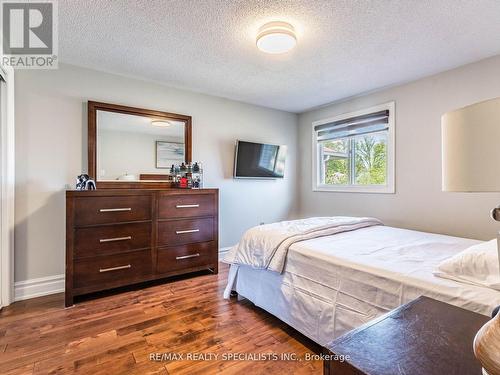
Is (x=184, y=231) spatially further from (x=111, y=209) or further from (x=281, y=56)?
(x=281, y=56)

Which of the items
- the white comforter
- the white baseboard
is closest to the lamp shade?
the white comforter

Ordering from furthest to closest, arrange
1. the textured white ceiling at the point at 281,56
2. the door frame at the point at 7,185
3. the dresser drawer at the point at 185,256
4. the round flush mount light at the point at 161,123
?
the round flush mount light at the point at 161,123
the dresser drawer at the point at 185,256
the door frame at the point at 7,185
the textured white ceiling at the point at 281,56

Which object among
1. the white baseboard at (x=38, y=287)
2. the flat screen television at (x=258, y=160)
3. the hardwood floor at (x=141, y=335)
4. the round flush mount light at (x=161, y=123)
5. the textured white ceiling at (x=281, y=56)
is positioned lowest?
the hardwood floor at (x=141, y=335)

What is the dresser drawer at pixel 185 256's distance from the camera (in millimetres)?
2738

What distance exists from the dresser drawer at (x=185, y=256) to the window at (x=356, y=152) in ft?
6.93

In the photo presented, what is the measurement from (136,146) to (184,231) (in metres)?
1.16

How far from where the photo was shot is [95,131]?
276 centimetres

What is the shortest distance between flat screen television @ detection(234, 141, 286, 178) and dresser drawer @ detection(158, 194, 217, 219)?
86cm

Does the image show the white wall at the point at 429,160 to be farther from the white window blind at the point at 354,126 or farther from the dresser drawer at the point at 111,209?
the dresser drawer at the point at 111,209

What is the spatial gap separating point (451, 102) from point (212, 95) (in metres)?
2.81

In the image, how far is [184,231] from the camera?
2873 mm

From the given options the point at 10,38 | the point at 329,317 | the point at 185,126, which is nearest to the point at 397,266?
the point at 329,317

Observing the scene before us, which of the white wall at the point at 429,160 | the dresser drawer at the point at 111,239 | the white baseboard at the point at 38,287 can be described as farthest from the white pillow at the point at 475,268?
the white baseboard at the point at 38,287

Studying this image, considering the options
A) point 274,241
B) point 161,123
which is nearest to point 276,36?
point 274,241
